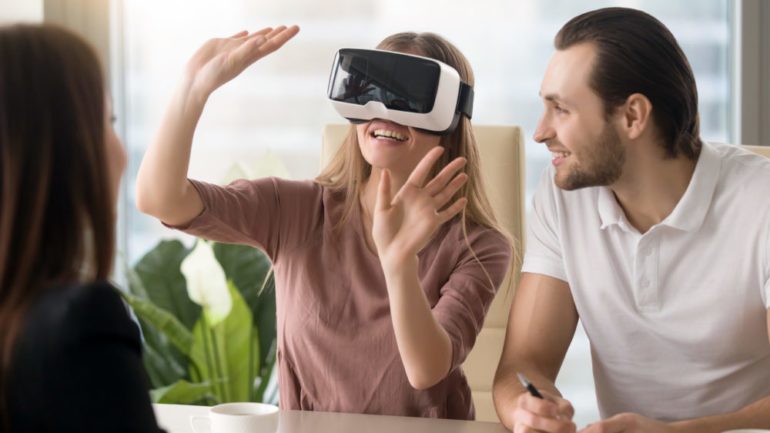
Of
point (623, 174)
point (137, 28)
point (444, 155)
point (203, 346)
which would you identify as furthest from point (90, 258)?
point (137, 28)

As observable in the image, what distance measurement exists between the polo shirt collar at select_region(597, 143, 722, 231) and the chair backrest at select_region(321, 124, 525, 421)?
11.8 inches

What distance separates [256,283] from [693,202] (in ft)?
4.95

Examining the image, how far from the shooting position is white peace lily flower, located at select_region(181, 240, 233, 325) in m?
2.67

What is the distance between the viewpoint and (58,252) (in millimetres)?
789

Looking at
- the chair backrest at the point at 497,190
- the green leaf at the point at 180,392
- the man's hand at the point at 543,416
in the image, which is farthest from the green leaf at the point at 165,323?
the man's hand at the point at 543,416

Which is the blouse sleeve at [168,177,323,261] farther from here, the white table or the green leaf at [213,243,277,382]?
the green leaf at [213,243,277,382]

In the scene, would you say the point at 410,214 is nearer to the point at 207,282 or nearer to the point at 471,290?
the point at 471,290

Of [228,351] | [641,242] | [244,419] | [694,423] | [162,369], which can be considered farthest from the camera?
[162,369]

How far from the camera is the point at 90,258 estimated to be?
2.76 feet

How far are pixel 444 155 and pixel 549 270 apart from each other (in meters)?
0.29

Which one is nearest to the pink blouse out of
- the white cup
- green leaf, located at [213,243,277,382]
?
the white cup

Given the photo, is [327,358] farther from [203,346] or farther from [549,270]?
[203,346]

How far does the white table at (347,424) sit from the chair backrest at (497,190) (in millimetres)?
604

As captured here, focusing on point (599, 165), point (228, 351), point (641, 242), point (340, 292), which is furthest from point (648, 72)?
point (228, 351)
